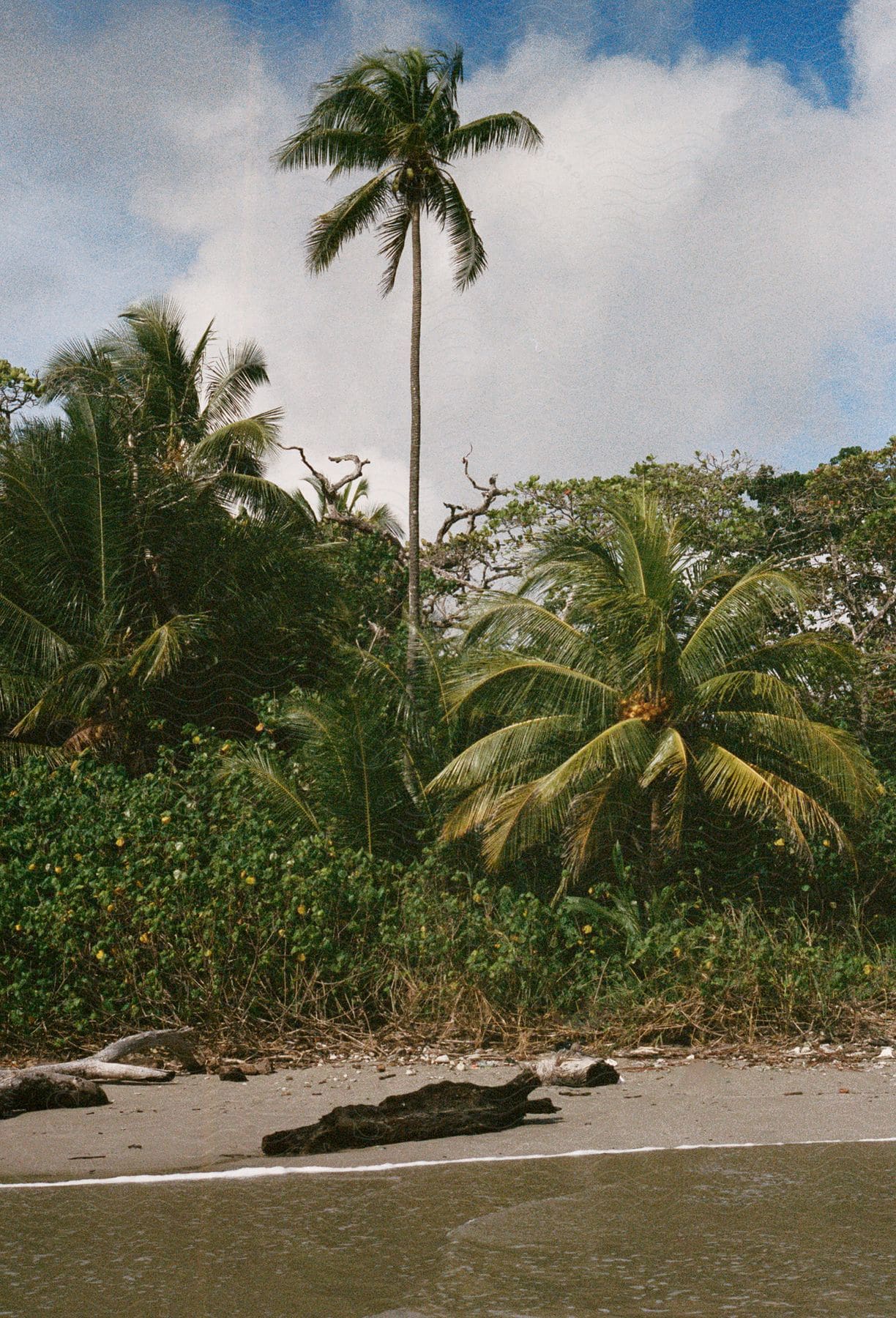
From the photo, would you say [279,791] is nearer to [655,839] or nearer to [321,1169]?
[655,839]

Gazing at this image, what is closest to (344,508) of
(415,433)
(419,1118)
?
(415,433)

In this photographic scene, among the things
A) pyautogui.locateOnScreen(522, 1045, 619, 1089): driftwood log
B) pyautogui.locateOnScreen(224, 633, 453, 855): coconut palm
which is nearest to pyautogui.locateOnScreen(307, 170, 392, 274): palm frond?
pyautogui.locateOnScreen(224, 633, 453, 855): coconut palm

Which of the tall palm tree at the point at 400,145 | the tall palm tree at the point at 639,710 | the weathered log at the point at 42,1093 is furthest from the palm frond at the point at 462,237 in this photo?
the weathered log at the point at 42,1093

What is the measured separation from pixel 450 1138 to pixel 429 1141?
0.40ft

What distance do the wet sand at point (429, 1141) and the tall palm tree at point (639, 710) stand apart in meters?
2.90

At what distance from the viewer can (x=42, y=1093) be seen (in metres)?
8.23

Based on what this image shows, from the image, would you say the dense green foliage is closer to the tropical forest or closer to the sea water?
the tropical forest

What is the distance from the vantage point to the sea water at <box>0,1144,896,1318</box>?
3953 mm

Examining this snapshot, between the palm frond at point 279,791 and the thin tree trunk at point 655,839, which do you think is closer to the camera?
the thin tree trunk at point 655,839

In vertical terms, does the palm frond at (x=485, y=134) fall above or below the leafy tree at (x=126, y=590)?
above

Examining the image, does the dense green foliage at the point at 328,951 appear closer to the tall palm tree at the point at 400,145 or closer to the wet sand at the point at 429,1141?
the wet sand at the point at 429,1141

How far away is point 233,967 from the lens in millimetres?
10992

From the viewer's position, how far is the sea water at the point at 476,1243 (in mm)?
3953

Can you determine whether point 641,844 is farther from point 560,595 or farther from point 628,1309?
point 628,1309
